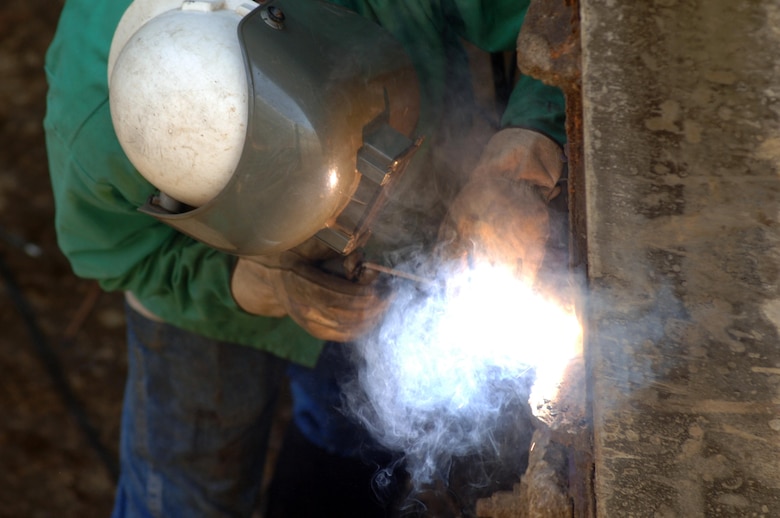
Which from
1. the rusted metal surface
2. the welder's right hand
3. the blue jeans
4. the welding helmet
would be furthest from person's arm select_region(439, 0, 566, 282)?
the blue jeans

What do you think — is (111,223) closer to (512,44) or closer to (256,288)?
(256,288)

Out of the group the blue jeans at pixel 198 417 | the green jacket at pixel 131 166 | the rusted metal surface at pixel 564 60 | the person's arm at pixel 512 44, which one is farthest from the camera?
the blue jeans at pixel 198 417

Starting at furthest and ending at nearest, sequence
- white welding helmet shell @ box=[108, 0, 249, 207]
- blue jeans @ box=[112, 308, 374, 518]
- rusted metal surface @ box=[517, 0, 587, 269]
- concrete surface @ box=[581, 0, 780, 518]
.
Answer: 1. blue jeans @ box=[112, 308, 374, 518]
2. white welding helmet shell @ box=[108, 0, 249, 207]
3. rusted metal surface @ box=[517, 0, 587, 269]
4. concrete surface @ box=[581, 0, 780, 518]

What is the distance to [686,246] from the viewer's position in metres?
1.65

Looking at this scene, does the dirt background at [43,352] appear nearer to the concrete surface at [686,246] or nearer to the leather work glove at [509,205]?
the leather work glove at [509,205]

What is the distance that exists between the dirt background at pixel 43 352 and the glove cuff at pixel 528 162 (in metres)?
3.16

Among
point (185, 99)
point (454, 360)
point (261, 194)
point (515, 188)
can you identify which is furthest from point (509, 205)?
point (185, 99)

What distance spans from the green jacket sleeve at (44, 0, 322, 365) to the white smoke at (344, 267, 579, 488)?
577 millimetres

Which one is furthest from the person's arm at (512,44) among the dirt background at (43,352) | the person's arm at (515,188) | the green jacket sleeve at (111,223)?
the dirt background at (43,352)

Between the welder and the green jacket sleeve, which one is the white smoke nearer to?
the welder

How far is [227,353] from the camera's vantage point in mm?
3514

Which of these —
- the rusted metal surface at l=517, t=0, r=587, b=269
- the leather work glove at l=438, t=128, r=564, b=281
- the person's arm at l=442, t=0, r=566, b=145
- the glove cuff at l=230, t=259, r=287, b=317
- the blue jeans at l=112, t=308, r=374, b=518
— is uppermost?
the rusted metal surface at l=517, t=0, r=587, b=269

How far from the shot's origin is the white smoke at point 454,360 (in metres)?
2.35

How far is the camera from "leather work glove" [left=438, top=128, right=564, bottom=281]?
2311 mm
